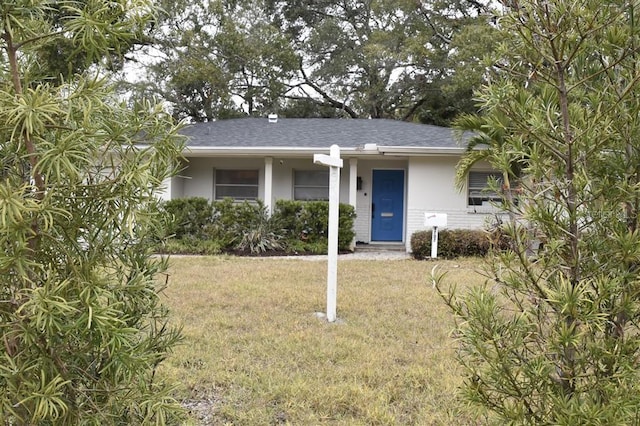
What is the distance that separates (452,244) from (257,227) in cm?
500

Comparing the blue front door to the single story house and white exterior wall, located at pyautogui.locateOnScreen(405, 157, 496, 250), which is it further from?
white exterior wall, located at pyautogui.locateOnScreen(405, 157, 496, 250)

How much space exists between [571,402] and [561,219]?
63 centimetres

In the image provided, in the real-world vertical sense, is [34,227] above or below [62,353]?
above

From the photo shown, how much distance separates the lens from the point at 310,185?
47.1 ft

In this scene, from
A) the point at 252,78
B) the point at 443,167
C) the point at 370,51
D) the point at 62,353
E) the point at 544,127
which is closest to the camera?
the point at 62,353

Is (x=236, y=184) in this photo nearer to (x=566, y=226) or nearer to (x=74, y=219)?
(x=74, y=219)

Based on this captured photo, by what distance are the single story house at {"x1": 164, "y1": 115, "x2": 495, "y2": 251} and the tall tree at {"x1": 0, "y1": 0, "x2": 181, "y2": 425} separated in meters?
11.0

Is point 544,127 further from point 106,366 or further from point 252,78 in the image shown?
point 252,78

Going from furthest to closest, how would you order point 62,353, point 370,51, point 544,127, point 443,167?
point 370,51 < point 443,167 < point 544,127 < point 62,353

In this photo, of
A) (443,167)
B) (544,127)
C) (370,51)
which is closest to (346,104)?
(370,51)

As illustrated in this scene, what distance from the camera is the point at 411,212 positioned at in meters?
12.8

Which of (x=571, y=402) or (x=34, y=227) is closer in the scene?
(x=34, y=227)

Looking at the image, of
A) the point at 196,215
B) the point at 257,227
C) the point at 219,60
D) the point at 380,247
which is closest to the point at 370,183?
the point at 380,247

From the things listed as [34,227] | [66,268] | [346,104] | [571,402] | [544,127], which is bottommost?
[571,402]
